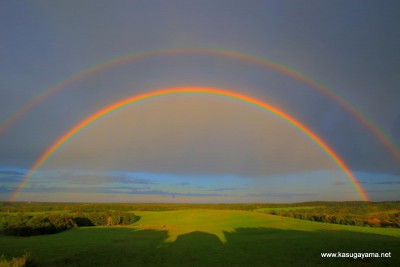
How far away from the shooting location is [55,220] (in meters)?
68.8

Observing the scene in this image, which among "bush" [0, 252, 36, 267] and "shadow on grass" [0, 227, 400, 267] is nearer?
"bush" [0, 252, 36, 267]

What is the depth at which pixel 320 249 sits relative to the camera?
3106cm

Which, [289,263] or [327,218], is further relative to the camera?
[327,218]

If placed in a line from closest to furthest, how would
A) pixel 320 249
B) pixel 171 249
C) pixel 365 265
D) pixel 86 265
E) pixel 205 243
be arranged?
pixel 365 265, pixel 86 265, pixel 320 249, pixel 171 249, pixel 205 243

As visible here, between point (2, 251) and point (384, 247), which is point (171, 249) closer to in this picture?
point (2, 251)

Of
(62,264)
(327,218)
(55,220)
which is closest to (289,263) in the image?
(62,264)

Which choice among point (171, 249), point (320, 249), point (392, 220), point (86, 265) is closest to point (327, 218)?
point (392, 220)

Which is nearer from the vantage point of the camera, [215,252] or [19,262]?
[19,262]

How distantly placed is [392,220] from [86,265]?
91081mm

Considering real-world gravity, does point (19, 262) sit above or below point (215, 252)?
above

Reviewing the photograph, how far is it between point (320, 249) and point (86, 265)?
74.5ft

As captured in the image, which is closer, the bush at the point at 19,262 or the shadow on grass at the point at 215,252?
the bush at the point at 19,262

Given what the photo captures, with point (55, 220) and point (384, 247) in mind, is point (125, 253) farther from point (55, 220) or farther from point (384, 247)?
point (55, 220)

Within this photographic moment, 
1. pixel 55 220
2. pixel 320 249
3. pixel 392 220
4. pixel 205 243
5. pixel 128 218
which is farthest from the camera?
pixel 128 218
